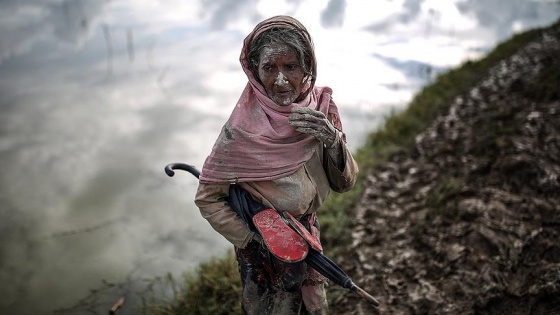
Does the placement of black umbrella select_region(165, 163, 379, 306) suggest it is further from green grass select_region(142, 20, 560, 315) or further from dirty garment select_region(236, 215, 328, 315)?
green grass select_region(142, 20, 560, 315)

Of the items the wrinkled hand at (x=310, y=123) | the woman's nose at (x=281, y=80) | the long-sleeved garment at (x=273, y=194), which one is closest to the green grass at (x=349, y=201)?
the long-sleeved garment at (x=273, y=194)

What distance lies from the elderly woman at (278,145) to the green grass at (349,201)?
1756 mm

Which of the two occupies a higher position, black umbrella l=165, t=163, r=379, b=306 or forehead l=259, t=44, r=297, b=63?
forehead l=259, t=44, r=297, b=63

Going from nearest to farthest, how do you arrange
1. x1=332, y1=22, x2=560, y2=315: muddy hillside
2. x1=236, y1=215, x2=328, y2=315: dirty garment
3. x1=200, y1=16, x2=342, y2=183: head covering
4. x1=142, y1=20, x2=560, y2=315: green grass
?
x1=200, y1=16, x2=342, y2=183: head covering
x1=236, y1=215, x2=328, y2=315: dirty garment
x1=332, y1=22, x2=560, y2=315: muddy hillside
x1=142, y1=20, x2=560, y2=315: green grass

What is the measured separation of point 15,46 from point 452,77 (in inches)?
334

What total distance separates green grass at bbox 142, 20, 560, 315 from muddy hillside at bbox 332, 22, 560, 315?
0.12 m

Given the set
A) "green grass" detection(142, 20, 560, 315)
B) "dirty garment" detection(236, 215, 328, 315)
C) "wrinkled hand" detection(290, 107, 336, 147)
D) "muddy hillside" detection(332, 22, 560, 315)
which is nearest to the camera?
"wrinkled hand" detection(290, 107, 336, 147)

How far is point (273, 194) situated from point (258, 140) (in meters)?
0.25

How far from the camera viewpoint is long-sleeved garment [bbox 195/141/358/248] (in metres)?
1.95

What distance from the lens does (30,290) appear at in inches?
170

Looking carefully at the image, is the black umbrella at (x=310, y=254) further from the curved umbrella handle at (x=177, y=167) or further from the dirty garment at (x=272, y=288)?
the curved umbrella handle at (x=177, y=167)

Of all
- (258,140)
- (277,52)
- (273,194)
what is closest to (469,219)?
(273,194)

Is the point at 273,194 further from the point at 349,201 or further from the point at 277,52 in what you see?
the point at 349,201

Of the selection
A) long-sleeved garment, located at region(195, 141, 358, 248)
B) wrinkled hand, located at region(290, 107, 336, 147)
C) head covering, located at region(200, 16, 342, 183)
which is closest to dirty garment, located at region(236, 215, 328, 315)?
long-sleeved garment, located at region(195, 141, 358, 248)
